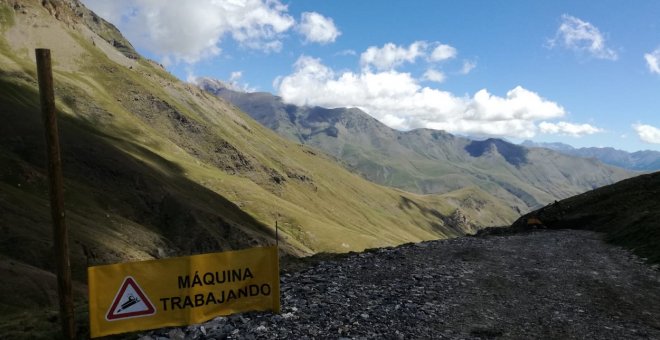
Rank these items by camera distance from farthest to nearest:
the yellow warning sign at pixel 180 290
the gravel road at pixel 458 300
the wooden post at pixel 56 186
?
the gravel road at pixel 458 300 → the yellow warning sign at pixel 180 290 → the wooden post at pixel 56 186

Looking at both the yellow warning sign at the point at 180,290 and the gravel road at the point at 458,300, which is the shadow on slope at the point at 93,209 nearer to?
the yellow warning sign at the point at 180,290

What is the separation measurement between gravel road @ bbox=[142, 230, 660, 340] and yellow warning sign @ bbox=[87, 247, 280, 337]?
1.73 feet

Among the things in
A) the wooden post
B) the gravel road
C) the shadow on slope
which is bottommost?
the gravel road

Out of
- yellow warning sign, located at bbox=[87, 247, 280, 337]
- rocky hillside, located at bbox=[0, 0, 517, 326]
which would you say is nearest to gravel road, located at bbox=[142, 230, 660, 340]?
yellow warning sign, located at bbox=[87, 247, 280, 337]

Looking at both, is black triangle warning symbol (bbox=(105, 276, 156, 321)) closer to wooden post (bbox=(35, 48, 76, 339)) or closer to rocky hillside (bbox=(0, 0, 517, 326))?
wooden post (bbox=(35, 48, 76, 339))

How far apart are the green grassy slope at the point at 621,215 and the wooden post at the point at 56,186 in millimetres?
34368

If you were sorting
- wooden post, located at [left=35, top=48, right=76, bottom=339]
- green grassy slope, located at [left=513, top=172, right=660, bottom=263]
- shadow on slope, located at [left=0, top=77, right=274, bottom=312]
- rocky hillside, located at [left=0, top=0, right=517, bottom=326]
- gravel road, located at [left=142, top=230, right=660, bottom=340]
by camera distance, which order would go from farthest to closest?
1. shadow on slope, located at [left=0, top=77, right=274, bottom=312]
2. rocky hillside, located at [left=0, top=0, right=517, bottom=326]
3. green grassy slope, located at [left=513, top=172, right=660, bottom=263]
4. gravel road, located at [left=142, top=230, right=660, bottom=340]
5. wooden post, located at [left=35, top=48, right=76, bottom=339]

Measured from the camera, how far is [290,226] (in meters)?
174

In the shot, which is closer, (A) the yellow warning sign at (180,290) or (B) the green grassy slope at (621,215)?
(A) the yellow warning sign at (180,290)

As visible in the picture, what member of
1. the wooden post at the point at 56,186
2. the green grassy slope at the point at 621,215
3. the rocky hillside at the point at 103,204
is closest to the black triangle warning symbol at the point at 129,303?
the wooden post at the point at 56,186

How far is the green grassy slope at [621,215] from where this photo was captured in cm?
3712

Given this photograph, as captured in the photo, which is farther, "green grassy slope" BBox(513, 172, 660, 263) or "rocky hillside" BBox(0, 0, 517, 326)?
"rocky hillside" BBox(0, 0, 517, 326)

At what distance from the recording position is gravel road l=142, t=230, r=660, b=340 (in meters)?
16.6

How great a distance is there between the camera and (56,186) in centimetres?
1463
